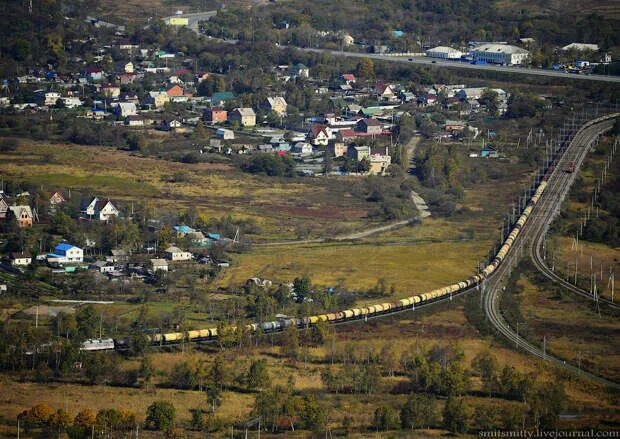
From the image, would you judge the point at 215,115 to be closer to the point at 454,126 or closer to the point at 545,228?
the point at 454,126

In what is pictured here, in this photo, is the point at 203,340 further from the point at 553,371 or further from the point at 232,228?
the point at 232,228

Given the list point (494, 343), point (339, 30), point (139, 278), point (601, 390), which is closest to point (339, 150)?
point (139, 278)

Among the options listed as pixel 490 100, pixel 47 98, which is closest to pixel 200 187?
pixel 47 98

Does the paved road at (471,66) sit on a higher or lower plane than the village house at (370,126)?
higher

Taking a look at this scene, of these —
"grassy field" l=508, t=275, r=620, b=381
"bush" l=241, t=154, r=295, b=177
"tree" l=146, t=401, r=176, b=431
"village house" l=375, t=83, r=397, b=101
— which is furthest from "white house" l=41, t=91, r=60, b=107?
"tree" l=146, t=401, r=176, b=431

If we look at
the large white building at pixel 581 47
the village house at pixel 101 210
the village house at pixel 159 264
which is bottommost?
the village house at pixel 101 210

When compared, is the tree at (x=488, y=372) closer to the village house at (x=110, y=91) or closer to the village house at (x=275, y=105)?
the village house at (x=275, y=105)

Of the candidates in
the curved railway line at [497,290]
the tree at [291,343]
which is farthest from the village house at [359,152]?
the tree at [291,343]
